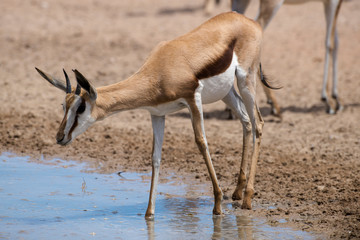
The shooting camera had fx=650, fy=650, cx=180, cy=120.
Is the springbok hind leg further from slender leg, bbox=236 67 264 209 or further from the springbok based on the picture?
the springbok

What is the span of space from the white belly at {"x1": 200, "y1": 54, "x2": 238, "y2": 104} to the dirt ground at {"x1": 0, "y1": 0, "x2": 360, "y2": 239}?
45.2 inches

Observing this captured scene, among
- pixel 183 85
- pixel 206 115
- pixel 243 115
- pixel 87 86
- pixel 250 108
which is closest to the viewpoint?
pixel 87 86

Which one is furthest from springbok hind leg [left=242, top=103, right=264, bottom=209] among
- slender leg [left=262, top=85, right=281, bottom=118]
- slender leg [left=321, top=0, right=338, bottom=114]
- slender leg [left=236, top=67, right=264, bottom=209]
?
slender leg [left=321, top=0, right=338, bottom=114]

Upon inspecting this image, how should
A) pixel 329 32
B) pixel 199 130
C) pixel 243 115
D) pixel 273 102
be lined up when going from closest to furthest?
pixel 199 130, pixel 243 115, pixel 273 102, pixel 329 32

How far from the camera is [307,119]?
1027cm

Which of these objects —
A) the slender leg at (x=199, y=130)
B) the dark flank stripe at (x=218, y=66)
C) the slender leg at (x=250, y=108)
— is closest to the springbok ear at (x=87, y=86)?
the slender leg at (x=199, y=130)

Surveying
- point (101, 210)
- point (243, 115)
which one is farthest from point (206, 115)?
point (101, 210)

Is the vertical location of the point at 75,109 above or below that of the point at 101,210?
above

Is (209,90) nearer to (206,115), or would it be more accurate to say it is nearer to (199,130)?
(199,130)

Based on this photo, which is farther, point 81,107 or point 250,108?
point 250,108

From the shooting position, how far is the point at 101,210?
6.14 m

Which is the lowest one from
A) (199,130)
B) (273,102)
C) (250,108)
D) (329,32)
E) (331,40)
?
(273,102)

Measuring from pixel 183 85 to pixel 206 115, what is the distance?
15.8 feet

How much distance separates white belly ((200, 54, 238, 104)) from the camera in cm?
584
